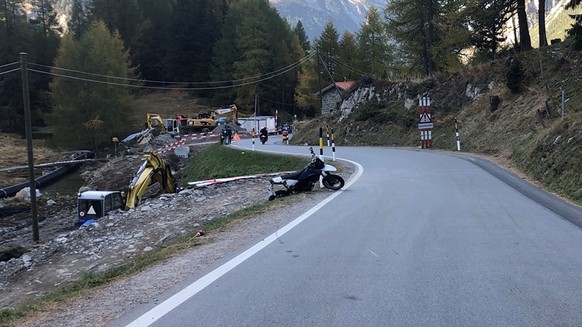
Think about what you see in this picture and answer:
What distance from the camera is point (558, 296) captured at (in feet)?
15.7

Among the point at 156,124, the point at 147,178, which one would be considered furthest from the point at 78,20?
the point at 147,178

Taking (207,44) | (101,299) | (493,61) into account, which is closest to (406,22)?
(493,61)

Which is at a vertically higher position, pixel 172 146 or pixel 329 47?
pixel 329 47

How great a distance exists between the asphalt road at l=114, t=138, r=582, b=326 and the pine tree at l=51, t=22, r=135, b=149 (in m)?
56.4

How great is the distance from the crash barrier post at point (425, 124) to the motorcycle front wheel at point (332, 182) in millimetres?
15759

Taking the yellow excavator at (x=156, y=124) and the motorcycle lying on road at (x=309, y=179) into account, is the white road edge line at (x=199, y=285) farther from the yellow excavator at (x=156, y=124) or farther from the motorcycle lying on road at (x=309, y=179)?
the yellow excavator at (x=156, y=124)

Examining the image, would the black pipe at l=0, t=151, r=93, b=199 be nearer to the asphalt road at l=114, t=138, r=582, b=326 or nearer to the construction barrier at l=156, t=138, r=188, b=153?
the construction barrier at l=156, t=138, r=188, b=153

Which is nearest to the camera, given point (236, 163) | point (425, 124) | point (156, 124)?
point (425, 124)

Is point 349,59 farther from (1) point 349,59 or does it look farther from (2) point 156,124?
(2) point 156,124

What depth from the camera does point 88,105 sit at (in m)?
60.7

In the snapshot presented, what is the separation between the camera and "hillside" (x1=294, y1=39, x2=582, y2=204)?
13750 millimetres

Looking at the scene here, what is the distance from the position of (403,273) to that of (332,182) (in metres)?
7.66

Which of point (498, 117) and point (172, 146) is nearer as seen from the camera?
point (498, 117)

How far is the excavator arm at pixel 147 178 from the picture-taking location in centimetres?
2202
